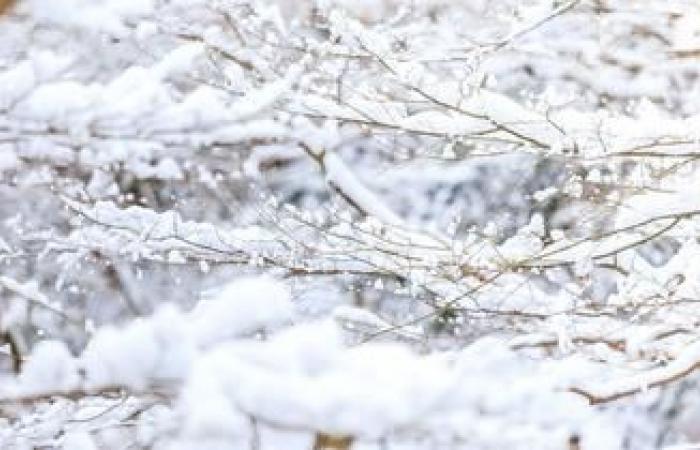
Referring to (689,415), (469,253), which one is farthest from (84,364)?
(689,415)

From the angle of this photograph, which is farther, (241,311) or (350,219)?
(350,219)

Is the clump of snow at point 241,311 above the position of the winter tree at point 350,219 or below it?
above

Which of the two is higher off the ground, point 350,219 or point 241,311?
point 241,311

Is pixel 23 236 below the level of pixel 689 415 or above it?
above

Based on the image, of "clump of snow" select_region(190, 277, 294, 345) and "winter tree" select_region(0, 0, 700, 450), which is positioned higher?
"clump of snow" select_region(190, 277, 294, 345)

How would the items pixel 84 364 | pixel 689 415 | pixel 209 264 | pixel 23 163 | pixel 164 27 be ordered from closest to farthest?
1. pixel 84 364
2. pixel 23 163
3. pixel 164 27
4. pixel 209 264
5. pixel 689 415

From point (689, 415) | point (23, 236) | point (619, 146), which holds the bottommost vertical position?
point (689, 415)

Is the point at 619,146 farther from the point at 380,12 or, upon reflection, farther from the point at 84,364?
the point at 84,364

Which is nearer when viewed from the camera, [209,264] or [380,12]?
[209,264]

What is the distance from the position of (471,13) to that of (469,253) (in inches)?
72.0

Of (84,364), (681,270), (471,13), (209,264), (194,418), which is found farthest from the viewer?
(471,13)

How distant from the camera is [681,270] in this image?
4.24 meters

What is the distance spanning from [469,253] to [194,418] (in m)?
3.11

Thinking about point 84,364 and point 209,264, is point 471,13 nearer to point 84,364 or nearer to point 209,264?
point 209,264
